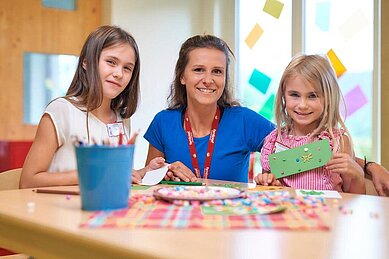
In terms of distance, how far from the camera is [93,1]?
13.7ft

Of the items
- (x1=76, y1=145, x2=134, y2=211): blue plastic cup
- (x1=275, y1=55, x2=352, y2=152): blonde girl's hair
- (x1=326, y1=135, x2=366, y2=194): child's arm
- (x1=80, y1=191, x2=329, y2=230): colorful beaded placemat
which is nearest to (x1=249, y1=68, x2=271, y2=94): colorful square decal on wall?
(x1=275, y1=55, x2=352, y2=152): blonde girl's hair

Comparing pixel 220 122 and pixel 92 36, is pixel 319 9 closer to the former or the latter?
pixel 220 122

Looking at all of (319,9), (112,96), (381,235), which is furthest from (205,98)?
(319,9)

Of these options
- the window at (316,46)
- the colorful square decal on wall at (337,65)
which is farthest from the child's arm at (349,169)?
the colorful square decal on wall at (337,65)

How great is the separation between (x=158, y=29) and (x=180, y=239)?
12.6 ft

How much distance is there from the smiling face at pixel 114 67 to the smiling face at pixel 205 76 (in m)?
0.34

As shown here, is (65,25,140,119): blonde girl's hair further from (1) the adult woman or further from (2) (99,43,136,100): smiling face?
(1) the adult woman

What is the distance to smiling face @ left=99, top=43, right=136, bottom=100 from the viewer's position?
183 centimetres

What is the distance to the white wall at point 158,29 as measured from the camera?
4.27 m

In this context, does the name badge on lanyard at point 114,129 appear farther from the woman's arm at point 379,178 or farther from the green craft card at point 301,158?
the woman's arm at point 379,178

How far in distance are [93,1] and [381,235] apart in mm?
3738

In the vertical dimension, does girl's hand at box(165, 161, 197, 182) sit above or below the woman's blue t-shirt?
below

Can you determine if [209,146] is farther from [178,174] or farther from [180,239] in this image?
[180,239]

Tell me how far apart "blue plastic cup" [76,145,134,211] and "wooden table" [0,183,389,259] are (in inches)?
1.4
